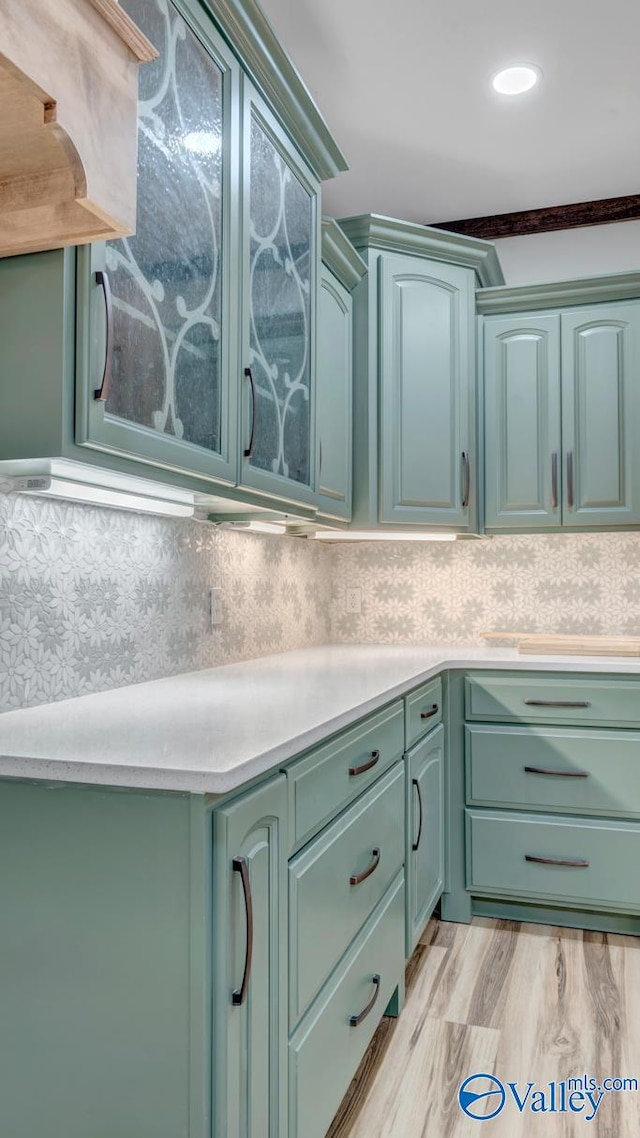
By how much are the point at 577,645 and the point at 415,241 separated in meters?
1.59

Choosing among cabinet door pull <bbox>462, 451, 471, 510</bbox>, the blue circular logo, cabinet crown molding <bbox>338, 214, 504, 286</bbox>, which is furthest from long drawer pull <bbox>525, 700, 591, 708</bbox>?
cabinet crown molding <bbox>338, 214, 504, 286</bbox>

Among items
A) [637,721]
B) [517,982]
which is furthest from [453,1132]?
[637,721]

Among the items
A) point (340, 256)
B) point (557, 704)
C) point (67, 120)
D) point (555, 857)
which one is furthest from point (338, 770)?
point (340, 256)

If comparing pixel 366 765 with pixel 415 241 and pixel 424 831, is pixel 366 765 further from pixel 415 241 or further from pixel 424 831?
pixel 415 241

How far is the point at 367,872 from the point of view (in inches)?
65.9

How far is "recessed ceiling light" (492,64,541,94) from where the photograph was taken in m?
2.38

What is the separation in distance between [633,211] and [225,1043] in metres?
3.29

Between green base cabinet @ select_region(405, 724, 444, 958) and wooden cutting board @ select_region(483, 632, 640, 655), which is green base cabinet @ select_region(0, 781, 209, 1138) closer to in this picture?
green base cabinet @ select_region(405, 724, 444, 958)

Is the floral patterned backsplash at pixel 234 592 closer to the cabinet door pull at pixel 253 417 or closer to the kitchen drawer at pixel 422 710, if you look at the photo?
the cabinet door pull at pixel 253 417

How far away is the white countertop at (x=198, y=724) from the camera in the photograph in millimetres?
1043

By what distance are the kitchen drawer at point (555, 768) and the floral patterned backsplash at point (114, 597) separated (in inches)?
32.9

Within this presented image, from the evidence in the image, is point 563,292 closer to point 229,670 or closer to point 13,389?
point 229,670

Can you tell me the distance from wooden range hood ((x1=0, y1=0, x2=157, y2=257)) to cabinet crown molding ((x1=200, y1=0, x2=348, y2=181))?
0.94m

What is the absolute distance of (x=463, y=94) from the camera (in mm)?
2504
